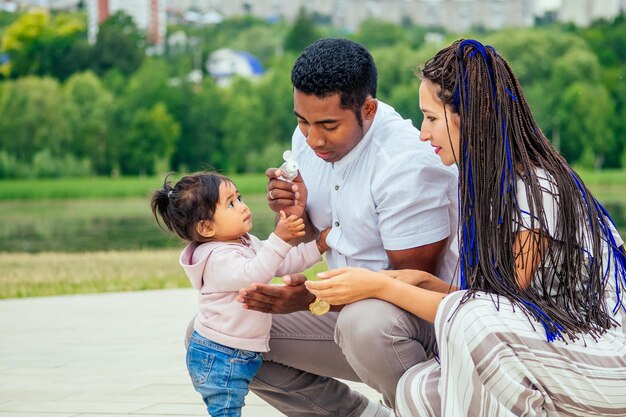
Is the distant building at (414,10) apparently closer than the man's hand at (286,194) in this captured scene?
No

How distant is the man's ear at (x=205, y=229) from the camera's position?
3270mm

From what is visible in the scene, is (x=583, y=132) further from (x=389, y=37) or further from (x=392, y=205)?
(x=392, y=205)

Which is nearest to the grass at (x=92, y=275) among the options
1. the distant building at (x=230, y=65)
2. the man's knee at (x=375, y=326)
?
the man's knee at (x=375, y=326)

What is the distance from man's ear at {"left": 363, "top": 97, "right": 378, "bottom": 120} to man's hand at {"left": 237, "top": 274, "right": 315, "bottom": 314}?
54cm

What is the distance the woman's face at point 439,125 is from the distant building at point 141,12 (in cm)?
9587

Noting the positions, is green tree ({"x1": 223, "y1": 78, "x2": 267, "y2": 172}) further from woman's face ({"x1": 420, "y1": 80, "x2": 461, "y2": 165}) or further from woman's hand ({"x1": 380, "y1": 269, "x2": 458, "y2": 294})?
woman's face ({"x1": 420, "y1": 80, "x2": 461, "y2": 165})

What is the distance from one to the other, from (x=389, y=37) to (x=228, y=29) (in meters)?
20.4

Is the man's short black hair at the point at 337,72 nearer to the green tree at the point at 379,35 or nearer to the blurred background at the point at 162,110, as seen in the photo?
the blurred background at the point at 162,110

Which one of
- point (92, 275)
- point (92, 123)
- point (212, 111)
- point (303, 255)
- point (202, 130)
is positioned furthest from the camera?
point (212, 111)

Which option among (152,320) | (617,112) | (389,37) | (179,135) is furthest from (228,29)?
(152,320)

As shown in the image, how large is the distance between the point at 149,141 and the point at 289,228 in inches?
2475

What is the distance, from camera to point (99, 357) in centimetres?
534

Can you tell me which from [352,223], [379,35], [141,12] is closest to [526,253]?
[352,223]

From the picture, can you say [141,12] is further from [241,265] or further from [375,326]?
[375,326]
